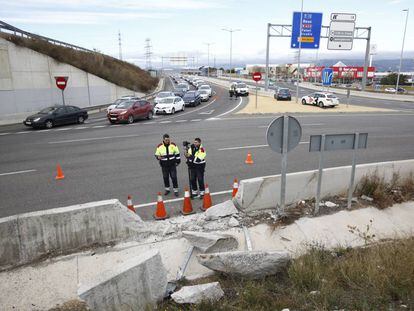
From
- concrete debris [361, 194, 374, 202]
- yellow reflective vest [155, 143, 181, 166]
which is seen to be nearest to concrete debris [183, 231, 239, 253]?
yellow reflective vest [155, 143, 181, 166]

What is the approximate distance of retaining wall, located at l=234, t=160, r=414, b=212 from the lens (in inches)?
289

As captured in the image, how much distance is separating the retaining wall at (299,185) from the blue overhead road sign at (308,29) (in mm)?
29457

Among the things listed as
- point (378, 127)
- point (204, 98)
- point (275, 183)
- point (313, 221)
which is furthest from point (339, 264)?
point (204, 98)

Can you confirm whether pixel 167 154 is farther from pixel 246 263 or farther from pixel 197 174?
pixel 246 263

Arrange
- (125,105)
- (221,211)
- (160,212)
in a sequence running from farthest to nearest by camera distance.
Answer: (125,105) → (160,212) → (221,211)

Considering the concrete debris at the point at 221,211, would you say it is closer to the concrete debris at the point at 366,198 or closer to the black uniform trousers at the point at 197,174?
the black uniform trousers at the point at 197,174

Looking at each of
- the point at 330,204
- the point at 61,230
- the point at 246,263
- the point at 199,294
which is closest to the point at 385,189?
the point at 330,204

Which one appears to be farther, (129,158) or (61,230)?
(129,158)

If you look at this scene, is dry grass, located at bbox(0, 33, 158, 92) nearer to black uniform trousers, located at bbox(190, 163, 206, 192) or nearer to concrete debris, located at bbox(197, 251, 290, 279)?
black uniform trousers, located at bbox(190, 163, 206, 192)

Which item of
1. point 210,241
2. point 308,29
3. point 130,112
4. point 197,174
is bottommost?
point 130,112

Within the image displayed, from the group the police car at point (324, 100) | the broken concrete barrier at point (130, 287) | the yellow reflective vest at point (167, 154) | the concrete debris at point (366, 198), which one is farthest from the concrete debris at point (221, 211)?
the police car at point (324, 100)

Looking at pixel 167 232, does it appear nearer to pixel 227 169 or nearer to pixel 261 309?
pixel 261 309

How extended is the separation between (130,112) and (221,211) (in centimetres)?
1843

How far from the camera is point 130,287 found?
14.4 ft
